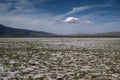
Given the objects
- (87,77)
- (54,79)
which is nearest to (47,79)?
(54,79)

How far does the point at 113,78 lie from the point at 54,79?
304cm

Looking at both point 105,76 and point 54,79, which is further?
point 105,76

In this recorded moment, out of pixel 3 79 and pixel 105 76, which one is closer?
pixel 3 79

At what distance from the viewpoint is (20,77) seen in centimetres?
719

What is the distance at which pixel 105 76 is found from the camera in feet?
24.5

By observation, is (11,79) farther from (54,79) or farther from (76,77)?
(76,77)

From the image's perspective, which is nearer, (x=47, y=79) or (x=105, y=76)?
(x=47, y=79)

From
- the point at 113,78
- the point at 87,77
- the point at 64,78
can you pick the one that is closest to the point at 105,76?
the point at 113,78

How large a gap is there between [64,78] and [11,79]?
2.66m

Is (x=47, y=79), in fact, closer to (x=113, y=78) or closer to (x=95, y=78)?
(x=95, y=78)

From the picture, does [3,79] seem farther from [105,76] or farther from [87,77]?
[105,76]

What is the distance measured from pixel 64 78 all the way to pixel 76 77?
66 centimetres

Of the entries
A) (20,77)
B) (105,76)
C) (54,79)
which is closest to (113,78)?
(105,76)

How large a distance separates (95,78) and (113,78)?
92 cm
